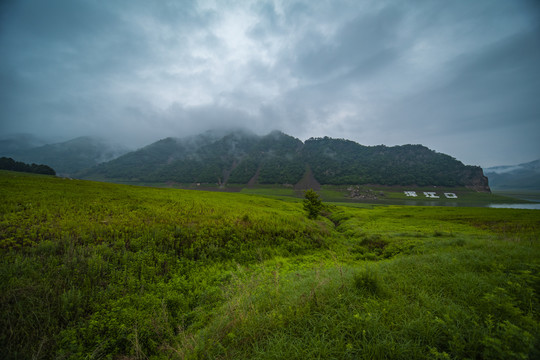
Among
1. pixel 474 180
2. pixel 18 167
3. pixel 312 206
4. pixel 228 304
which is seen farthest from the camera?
pixel 474 180

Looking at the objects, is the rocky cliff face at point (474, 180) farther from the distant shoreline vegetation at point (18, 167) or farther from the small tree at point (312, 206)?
the distant shoreline vegetation at point (18, 167)

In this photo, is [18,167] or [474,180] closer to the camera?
[18,167]

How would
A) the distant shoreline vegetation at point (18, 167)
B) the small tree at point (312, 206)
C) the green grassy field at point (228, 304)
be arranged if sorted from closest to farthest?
1. the green grassy field at point (228, 304)
2. the small tree at point (312, 206)
3. the distant shoreline vegetation at point (18, 167)

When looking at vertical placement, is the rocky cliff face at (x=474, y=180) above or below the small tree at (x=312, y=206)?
above

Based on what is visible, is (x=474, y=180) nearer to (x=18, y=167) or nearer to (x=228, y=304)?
(x=228, y=304)

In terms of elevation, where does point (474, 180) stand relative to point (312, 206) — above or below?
above

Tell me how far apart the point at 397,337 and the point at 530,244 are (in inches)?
403

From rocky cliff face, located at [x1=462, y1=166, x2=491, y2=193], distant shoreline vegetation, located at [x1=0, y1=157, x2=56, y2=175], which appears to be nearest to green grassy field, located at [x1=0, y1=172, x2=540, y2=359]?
distant shoreline vegetation, located at [x1=0, y1=157, x2=56, y2=175]

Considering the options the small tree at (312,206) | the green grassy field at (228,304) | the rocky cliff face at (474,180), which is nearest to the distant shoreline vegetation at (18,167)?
the green grassy field at (228,304)

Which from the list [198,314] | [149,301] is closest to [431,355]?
[198,314]

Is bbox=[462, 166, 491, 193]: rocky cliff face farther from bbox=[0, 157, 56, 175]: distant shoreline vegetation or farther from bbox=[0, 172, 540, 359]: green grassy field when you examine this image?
bbox=[0, 157, 56, 175]: distant shoreline vegetation

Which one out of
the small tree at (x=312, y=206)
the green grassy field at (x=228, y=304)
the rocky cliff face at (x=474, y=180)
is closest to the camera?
the green grassy field at (x=228, y=304)

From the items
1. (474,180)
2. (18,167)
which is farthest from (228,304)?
(474,180)

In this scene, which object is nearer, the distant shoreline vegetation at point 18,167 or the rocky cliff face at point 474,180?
the distant shoreline vegetation at point 18,167
